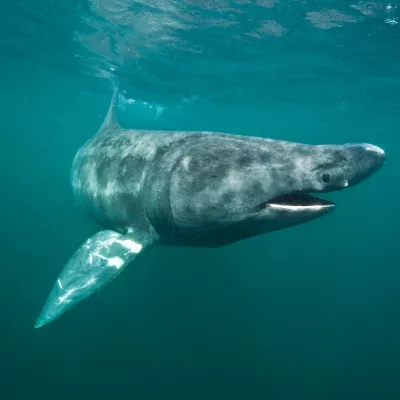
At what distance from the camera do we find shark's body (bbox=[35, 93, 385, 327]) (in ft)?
14.7

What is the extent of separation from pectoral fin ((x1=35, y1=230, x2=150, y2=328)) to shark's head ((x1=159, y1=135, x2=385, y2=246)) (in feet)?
4.62

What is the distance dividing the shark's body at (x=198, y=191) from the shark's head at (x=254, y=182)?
1 cm

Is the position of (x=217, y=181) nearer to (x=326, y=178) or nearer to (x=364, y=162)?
(x=326, y=178)

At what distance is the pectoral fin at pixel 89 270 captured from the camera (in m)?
5.70

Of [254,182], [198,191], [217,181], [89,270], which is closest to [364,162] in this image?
[254,182]

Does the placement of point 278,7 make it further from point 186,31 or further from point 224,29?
point 186,31

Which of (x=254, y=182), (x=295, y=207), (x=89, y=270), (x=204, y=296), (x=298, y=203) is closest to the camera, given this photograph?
(x=295, y=207)

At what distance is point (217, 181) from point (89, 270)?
309 cm

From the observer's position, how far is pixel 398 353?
18.8 meters

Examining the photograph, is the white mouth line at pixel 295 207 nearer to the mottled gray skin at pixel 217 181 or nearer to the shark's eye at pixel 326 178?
the mottled gray skin at pixel 217 181

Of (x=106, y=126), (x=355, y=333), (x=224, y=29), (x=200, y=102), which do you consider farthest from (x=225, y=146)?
(x=200, y=102)

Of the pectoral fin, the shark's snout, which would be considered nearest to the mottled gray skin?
the shark's snout

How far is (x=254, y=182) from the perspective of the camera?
15.4 feet

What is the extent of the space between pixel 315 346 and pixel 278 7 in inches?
632
